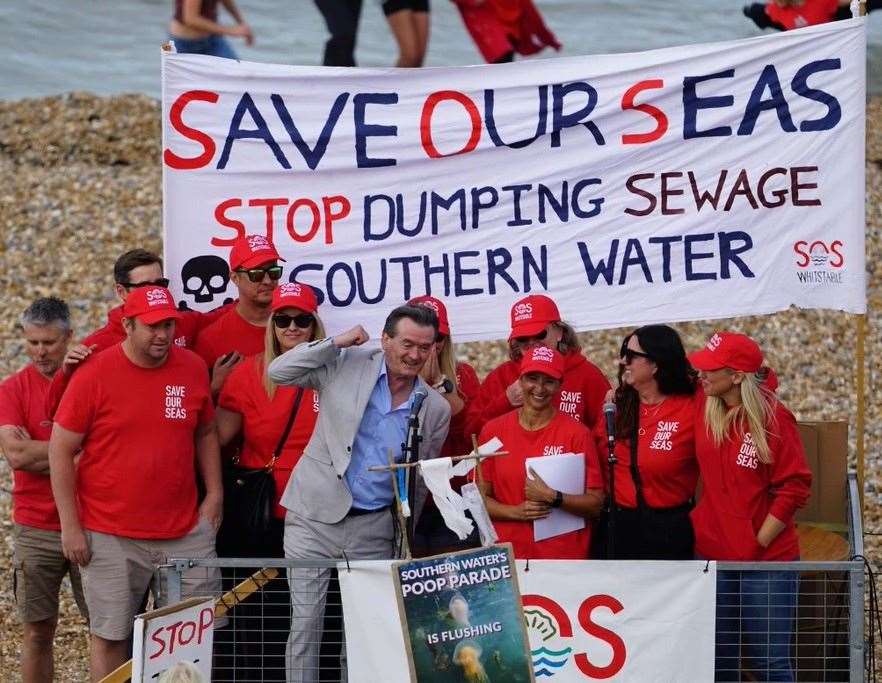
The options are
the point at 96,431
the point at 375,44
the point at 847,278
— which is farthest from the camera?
the point at 375,44

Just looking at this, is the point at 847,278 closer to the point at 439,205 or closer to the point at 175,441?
the point at 439,205

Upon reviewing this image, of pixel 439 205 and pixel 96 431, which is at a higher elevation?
pixel 439 205

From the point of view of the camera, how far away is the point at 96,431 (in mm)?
7270

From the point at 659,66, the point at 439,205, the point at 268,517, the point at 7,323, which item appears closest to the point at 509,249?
the point at 439,205

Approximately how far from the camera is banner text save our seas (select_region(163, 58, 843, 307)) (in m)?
8.23

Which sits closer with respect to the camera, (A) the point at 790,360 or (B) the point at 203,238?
(B) the point at 203,238

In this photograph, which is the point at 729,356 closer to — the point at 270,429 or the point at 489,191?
the point at 489,191

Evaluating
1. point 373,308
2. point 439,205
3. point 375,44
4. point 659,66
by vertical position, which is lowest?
point 373,308

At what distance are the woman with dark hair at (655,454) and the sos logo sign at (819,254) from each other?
109 centimetres

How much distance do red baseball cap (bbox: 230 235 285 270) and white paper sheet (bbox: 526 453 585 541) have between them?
5.32 ft

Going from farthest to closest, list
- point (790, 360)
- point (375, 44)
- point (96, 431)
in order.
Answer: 1. point (375, 44)
2. point (790, 360)
3. point (96, 431)

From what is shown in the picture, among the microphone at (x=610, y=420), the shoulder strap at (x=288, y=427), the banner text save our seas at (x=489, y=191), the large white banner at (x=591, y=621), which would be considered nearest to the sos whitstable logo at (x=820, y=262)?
the banner text save our seas at (x=489, y=191)

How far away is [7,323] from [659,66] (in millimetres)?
7825

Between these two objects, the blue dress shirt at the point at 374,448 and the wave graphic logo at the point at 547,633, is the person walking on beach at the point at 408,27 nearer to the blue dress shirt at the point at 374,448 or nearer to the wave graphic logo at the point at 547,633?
the blue dress shirt at the point at 374,448
